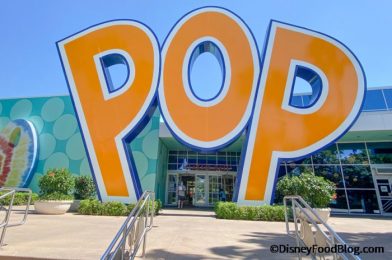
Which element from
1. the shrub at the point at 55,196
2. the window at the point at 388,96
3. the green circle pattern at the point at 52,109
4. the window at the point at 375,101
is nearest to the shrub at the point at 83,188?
the shrub at the point at 55,196

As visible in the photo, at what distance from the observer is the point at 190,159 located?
72.8 feet

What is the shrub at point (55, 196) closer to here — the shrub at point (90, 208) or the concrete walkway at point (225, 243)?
the shrub at point (90, 208)

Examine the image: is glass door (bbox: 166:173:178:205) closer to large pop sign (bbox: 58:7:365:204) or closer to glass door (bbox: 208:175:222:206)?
glass door (bbox: 208:175:222:206)

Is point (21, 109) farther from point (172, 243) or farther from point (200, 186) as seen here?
point (172, 243)

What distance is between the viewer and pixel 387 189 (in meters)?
17.5

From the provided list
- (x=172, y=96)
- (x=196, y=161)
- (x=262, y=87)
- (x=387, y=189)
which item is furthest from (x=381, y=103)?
(x=172, y=96)

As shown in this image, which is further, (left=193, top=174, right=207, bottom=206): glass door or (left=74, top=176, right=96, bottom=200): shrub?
(left=193, top=174, right=207, bottom=206): glass door

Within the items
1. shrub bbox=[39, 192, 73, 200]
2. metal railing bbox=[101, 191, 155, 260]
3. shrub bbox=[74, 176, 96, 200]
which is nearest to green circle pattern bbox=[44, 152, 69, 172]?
shrub bbox=[74, 176, 96, 200]

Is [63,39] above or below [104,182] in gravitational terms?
above

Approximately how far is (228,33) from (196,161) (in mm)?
11265

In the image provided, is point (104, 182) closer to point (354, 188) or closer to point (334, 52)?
point (334, 52)

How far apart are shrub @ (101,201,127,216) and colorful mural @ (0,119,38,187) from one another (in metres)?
9.58

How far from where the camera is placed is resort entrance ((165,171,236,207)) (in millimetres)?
21359

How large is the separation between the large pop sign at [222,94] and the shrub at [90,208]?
1.89ft
